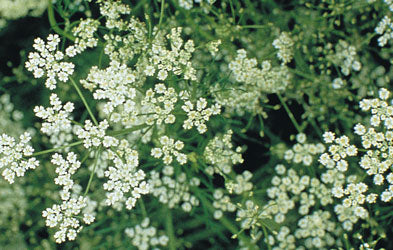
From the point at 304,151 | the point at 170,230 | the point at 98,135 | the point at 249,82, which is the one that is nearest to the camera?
the point at 98,135

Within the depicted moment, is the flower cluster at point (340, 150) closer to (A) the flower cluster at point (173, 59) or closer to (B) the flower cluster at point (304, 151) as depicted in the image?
(B) the flower cluster at point (304, 151)

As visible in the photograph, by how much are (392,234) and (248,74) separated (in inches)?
81.9

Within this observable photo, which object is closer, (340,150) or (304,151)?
(340,150)

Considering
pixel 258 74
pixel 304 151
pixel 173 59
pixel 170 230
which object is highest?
pixel 173 59

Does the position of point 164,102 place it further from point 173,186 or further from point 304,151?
point 304,151

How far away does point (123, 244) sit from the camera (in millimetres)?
3770

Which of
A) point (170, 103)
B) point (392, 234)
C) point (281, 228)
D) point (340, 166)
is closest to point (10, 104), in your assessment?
point (170, 103)

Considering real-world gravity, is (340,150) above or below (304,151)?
above

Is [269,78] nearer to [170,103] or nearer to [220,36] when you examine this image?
[220,36]

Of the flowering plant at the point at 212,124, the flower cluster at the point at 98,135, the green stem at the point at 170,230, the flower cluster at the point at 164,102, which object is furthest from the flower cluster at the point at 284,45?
the green stem at the point at 170,230

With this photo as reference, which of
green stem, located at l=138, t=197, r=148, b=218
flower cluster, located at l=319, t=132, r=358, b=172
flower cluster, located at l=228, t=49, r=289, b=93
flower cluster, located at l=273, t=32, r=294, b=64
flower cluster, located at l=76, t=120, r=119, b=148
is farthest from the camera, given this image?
green stem, located at l=138, t=197, r=148, b=218

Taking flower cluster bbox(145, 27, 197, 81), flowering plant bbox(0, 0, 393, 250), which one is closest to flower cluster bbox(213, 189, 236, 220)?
flowering plant bbox(0, 0, 393, 250)

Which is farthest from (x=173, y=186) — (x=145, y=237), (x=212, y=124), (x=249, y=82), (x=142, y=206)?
(x=249, y=82)

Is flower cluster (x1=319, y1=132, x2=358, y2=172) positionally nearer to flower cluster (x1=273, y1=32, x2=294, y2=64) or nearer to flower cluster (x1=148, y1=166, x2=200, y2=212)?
flower cluster (x1=273, y1=32, x2=294, y2=64)
